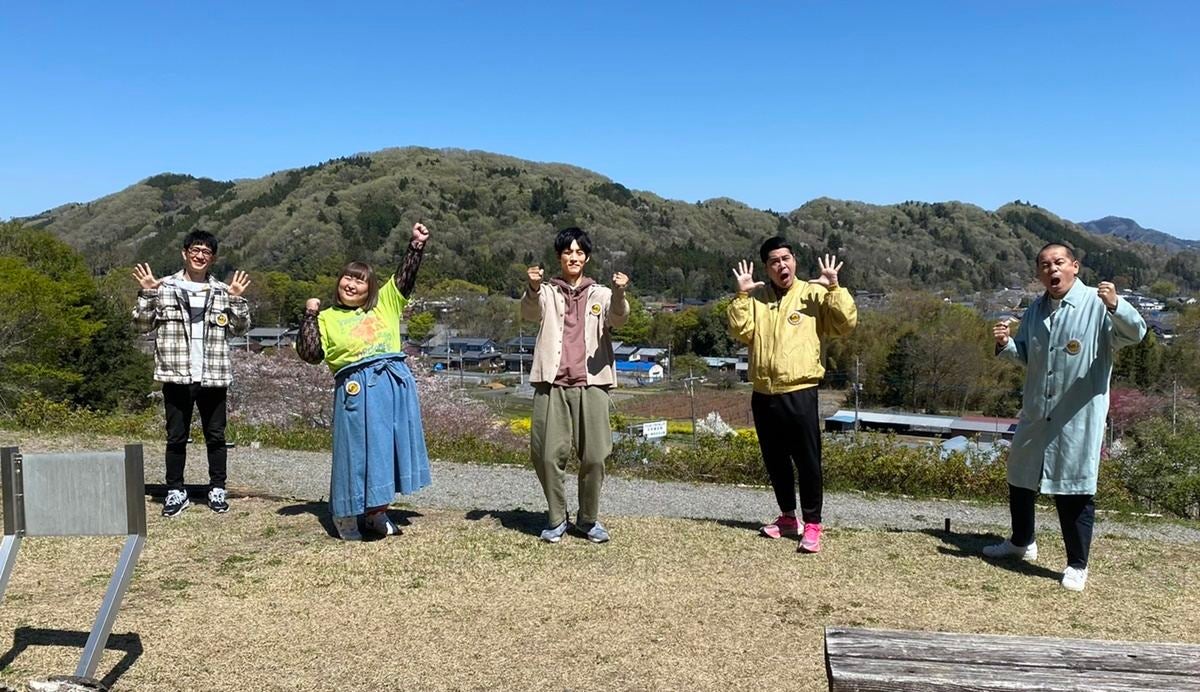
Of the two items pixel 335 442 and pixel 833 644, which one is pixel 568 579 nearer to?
pixel 335 442

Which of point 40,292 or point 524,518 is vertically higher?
point 40,292

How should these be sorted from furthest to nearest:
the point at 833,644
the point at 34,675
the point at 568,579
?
the point at 568,579
the point at 34,675
the point at 833,644

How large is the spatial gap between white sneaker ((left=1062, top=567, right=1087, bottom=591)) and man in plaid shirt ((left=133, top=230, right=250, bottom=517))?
5048 millimetres

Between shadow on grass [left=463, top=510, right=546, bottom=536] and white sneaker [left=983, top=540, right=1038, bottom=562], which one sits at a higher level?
shadow on grass [left=463, top=510, right=546, bottom=536]

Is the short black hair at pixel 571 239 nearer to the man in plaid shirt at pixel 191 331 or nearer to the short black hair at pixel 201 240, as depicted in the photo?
the man in plaid shirt at pixel 191 331

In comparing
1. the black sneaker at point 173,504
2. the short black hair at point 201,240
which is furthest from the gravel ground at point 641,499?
the short black hair at point 201,240

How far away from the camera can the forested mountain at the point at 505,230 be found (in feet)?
404

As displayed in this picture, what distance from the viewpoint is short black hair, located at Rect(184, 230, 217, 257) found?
532 centimetres

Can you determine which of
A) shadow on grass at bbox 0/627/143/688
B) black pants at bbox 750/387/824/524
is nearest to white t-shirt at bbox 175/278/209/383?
shadow on grass at bbox 0/627/143/688

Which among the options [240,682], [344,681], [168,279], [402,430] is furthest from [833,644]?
[168,279]

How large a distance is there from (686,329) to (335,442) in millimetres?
72424

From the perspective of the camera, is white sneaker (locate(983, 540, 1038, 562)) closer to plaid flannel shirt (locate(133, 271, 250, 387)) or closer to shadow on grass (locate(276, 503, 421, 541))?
shadow on grass (locate(276, 503, 421, 541))

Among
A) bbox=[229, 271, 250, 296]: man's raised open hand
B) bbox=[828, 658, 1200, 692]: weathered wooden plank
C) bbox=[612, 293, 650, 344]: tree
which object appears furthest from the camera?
bbox=[612, 293, 650, 344]: tree

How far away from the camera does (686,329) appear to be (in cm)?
7675
